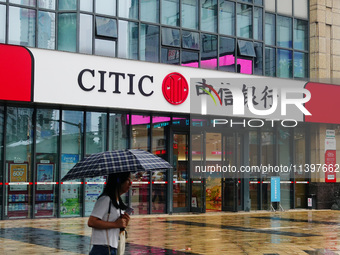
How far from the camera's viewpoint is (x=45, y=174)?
18.1 m

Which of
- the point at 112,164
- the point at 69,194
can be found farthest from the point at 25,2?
the point at 112,164

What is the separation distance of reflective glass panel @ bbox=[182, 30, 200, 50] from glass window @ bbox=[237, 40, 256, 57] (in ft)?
5.86

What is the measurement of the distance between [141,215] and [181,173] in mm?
2093

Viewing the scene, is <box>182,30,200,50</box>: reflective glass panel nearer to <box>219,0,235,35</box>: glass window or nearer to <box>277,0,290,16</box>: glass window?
<box>219,0,235,35</box>: glass window

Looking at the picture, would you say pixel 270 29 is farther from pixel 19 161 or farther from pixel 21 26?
pixel 19 161

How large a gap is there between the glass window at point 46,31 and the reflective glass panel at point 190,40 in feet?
14.9

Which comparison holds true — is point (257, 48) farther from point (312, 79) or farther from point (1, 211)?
point (1, 211)

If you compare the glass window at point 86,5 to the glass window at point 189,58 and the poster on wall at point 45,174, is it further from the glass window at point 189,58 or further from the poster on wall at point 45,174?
the poster on wall at point 45,174

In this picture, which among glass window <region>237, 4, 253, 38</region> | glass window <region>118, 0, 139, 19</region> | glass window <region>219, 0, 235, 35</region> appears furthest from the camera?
glass window <region>237, 4, 253, 38</region>

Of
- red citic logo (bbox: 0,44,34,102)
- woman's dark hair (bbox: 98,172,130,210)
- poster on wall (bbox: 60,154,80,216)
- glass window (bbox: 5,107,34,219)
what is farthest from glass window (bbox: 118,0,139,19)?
woman's dark hair (bbox: 98,172,130,210)

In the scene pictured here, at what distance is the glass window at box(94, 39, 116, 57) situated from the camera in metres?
18.7

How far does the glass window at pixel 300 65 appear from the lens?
76.7 ft

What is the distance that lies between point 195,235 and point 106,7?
26.9 ft

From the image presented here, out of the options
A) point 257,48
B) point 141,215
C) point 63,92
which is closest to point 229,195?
point 141,215
